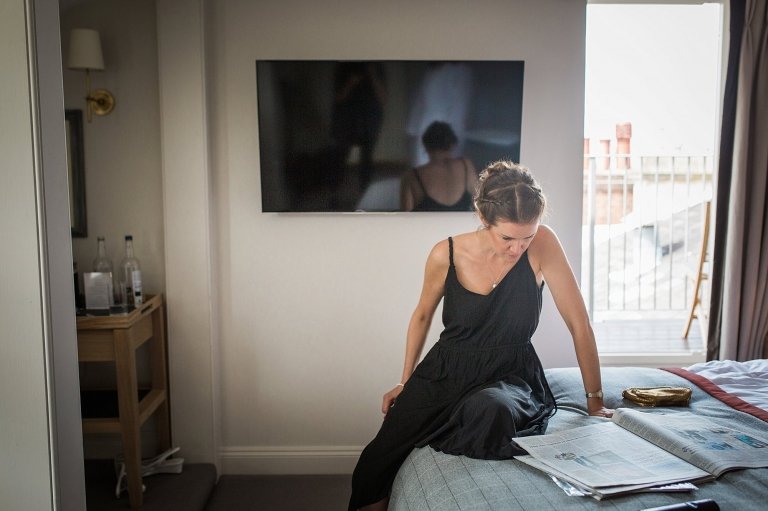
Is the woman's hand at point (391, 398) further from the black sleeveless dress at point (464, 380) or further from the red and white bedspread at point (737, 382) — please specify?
the red and white bedspread at point (737, 382)

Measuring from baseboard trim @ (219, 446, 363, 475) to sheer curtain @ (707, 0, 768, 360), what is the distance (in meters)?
1.97

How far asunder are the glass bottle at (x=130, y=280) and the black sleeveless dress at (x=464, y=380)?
1348 millimetres

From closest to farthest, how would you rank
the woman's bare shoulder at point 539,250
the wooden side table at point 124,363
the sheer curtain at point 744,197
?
the woman's bare shoulder at point 539,250 < the wooden side table at point 124,363 < the sheer curtain at point 744,197

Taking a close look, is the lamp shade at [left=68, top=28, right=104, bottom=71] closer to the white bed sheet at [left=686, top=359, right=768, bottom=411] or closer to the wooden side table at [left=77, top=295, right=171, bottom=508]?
the wooden side table at [left=77, top=295, right=171, bottom=508]

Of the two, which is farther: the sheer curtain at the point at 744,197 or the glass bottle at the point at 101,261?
the sheer curtain at the point at 744,197

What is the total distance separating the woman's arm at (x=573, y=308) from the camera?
7.29ft

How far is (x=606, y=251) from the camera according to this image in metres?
6.10

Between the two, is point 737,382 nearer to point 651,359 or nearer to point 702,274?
point 651,359

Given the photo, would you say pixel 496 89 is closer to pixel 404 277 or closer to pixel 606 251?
pixel 404 277

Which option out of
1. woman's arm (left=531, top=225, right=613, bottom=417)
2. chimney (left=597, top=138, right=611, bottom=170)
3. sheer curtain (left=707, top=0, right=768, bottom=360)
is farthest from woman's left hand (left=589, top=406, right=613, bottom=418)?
chimney (left=597, top=138, right=611, bottom=170)

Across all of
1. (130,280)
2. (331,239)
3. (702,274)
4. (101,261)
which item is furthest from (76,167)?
(702,274)

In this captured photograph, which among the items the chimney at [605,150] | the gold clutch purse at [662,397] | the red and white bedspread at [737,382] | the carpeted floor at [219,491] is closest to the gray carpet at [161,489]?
the carpeted floor at [219,491]

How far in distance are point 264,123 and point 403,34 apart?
0.76 metres

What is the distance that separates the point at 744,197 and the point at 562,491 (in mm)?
2308
